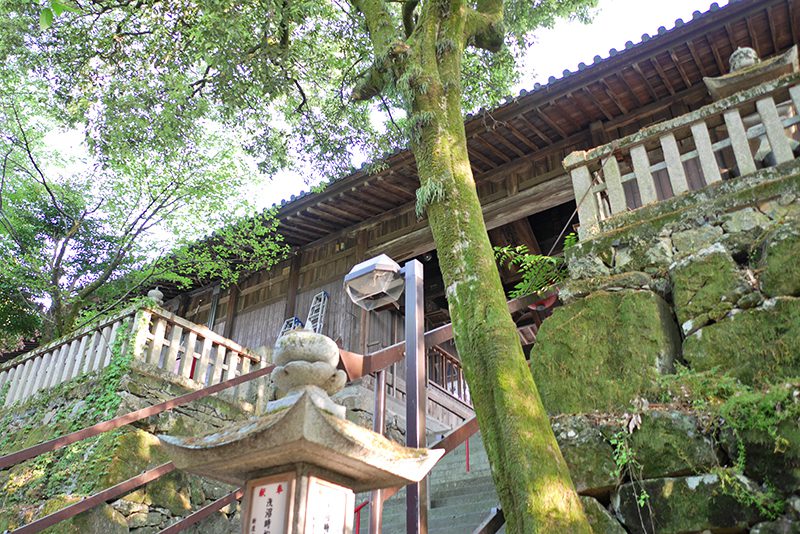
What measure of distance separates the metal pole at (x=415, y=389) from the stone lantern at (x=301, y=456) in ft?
2.06

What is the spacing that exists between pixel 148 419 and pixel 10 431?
9.92ft

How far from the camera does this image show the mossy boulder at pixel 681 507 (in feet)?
11.2

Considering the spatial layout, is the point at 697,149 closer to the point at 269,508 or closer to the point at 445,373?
the point at 269,508

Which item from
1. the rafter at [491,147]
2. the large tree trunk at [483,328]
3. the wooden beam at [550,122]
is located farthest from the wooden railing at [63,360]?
the wooden beam at [550,122]

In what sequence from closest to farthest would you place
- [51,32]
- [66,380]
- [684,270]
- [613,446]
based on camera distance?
[613,446] < [684,270] < [66,380] < [51,32]

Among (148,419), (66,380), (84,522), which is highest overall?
(66,380)

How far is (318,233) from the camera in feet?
41.0

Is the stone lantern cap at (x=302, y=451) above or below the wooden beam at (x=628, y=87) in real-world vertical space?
below

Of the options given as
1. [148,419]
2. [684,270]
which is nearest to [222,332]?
[148,419]

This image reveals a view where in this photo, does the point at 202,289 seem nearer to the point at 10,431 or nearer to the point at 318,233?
the point at 318,233

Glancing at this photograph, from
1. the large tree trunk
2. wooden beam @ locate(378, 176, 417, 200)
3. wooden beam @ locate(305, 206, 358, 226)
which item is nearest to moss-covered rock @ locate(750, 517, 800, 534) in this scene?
the large tree trunk

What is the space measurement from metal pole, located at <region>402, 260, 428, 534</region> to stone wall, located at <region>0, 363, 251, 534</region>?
4194 mm

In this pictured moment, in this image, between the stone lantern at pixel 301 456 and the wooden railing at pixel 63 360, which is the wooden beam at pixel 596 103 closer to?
the stone lantern at pixel 301 456

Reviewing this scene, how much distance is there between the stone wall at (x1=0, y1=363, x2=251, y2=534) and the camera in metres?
6.55
